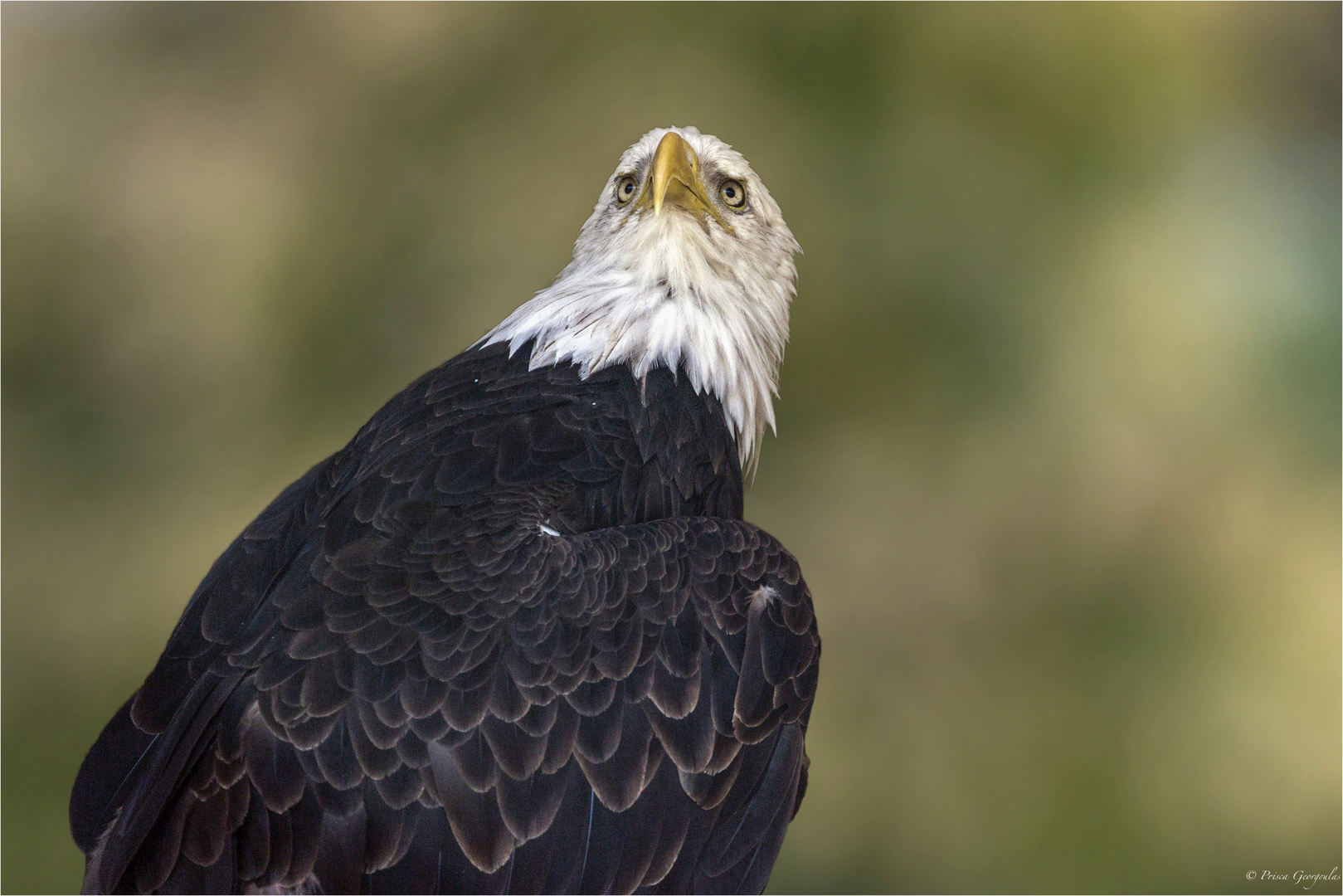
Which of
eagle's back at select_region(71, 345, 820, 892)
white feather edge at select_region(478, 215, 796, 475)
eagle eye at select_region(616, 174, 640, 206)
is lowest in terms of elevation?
eagle's back at select_region(71, 345, 820, 892)

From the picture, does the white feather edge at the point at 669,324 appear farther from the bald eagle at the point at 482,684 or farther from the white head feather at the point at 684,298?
the bald eagle at the point at 482,684

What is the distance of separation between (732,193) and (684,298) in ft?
1.41

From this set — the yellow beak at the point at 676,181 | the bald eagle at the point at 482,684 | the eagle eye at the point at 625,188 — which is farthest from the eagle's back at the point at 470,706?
the eagle eye at the point at 625,188

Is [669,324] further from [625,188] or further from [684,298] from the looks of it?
[625,188]

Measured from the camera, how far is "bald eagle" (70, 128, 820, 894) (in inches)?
82.5

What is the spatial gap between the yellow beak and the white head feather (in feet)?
0.10

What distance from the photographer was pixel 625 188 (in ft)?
10.3

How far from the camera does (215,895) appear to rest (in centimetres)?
213

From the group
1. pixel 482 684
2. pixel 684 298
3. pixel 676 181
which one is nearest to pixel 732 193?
pixel 676 181

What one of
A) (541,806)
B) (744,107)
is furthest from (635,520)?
(744,107)

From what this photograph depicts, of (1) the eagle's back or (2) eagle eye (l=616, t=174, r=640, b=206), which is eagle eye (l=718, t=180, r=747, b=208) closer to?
(2) eagle eye (l=616, t=174, r=640, b=206)

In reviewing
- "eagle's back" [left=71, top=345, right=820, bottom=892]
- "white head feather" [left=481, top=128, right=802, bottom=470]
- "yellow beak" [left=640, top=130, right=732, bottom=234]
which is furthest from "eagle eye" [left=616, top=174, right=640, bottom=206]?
"eagle's back" [left=71, top=345, right=820, bottom=892]

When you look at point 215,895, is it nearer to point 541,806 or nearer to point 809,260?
point 541,806

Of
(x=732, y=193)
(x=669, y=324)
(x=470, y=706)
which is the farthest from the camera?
(x=732, y=193)
